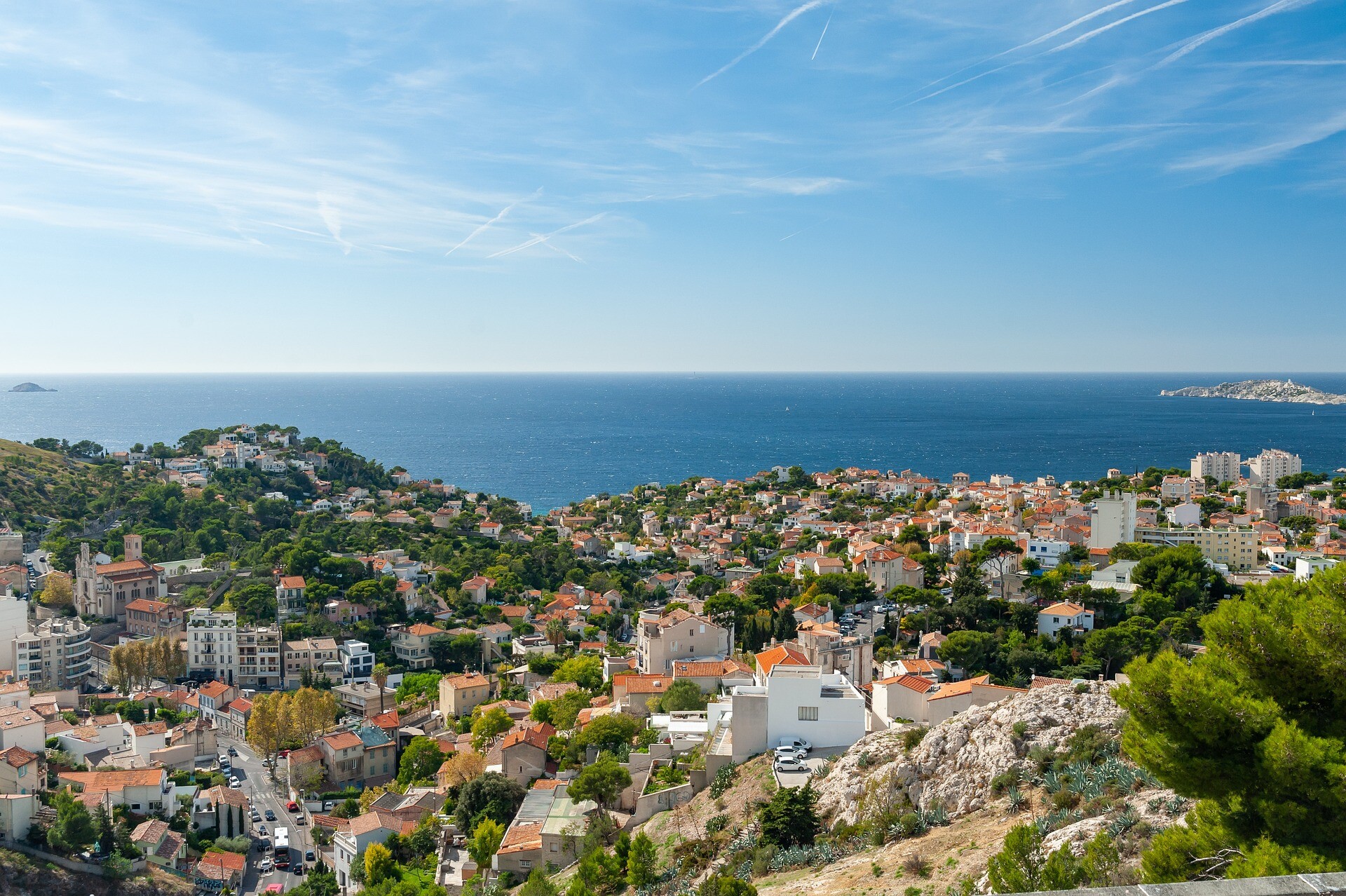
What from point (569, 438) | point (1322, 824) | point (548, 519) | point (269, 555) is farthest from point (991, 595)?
point (569, 438)

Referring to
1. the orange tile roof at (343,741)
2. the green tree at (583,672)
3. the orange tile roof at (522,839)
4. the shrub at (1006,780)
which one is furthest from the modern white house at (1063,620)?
the orange tile roof at (343,741)

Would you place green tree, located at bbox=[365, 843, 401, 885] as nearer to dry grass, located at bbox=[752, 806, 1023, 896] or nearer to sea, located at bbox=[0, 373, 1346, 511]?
dry grass, located at bbox=[752, 806, 1023, 896]

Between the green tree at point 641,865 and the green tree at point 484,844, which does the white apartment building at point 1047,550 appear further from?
the green tree at point 641,865

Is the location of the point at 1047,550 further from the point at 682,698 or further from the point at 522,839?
the point at 522,839

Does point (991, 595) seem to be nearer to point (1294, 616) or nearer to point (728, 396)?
point (1294, 616)

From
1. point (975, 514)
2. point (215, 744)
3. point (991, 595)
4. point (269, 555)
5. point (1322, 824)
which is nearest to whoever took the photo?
point (1322, 824)

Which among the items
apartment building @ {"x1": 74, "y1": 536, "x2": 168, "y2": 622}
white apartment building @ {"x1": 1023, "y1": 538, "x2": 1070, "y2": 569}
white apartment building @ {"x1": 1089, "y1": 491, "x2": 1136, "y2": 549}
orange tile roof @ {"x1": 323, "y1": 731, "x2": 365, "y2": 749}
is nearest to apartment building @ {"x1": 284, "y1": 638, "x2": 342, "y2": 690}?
orange tile roof @ {"x1": 323, "y1": 731, "x2": 365, "y2": 749}

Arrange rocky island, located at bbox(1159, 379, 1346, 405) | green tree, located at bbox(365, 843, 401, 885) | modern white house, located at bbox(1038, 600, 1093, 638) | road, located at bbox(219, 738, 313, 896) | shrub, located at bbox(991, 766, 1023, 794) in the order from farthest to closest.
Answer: rocky island, located at bbox(1159, 379, 1346, 405) → modern white house, located at bbox(1038, 600, 1093, 638) → road, located at bbox(219, 738, 313, 896) → green tree, located at bbox(365, 843, 401, 885) → shrub, located at bbox(991, 766, 1023, 794)
